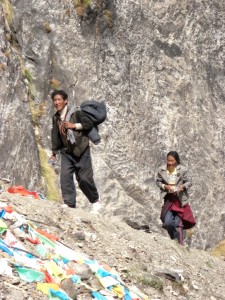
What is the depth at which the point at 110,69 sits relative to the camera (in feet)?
64.1

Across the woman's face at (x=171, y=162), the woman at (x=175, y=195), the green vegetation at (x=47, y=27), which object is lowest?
the woman at (x=175, y=195)

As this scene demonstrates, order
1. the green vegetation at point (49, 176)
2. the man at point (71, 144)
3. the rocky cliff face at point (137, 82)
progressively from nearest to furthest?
the man at point (71, 144)
the green vegetation at point (49, 176)
the rocky cliff face at point (137, 82)

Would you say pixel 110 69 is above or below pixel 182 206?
above

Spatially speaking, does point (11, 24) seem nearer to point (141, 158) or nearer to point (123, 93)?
point (123, 93)

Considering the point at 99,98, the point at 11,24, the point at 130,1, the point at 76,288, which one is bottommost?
the point at 76,288

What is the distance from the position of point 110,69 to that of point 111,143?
8.13 feet

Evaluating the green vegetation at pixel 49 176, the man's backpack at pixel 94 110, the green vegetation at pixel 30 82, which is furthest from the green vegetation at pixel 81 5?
the man's backpack at pixel 94 110

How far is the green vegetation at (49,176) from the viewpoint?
1619cm

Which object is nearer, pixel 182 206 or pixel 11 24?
pixel 182 206

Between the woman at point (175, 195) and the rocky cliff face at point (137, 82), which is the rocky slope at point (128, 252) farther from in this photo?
the rocky cliff face at point (137, 82)

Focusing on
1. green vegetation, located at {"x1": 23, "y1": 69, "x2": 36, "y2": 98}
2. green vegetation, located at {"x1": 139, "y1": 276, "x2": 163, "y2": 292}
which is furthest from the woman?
green vegetation, located at {"x1": 23, "y1": 69, "x2": 36, "y2": 98}

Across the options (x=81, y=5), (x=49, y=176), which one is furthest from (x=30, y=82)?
(x=81, y=5)

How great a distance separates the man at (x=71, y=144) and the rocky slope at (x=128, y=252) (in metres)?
0.58

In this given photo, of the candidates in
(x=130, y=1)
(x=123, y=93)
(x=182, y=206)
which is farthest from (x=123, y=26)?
(x=182, y=206)
